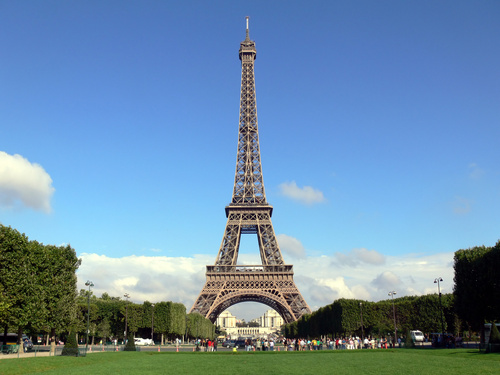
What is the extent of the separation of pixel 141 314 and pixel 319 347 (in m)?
34.1

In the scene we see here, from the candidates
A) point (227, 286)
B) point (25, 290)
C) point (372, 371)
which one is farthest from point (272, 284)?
point (372, 371)

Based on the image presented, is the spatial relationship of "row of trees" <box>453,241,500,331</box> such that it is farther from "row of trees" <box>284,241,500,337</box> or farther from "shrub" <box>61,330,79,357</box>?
"shrub" <box>61,330,79,357</box>

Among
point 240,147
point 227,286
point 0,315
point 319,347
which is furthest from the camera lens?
point 240,147

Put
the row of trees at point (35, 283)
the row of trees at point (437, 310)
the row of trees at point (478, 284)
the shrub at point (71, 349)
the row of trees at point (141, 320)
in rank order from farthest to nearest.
Result: the row of trees at point (141, 320), the row of trees at point (437, 310), the row of trees at point (478, 284), the row of trees at point (35, 283), the shrub at point (71, 349)

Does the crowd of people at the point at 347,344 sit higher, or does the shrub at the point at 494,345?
the shrub at the point at 494,345

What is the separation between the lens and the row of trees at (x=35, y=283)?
4472cm

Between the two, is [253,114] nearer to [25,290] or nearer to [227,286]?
[227,286]

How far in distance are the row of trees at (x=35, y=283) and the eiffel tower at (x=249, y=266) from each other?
3694cm

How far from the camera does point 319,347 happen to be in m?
66.2

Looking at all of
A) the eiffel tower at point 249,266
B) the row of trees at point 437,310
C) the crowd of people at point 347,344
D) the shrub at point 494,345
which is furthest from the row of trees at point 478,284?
the eiffel tower at point 249,266

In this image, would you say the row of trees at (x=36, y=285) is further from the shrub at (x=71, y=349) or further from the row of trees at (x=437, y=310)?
the row of trees at (x=437, y=310)

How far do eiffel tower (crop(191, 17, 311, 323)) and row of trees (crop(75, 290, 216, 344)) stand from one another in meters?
4.05

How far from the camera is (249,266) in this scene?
93.3m

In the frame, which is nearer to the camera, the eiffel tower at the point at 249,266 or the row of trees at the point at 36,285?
the row of trees at the point at 36,285
